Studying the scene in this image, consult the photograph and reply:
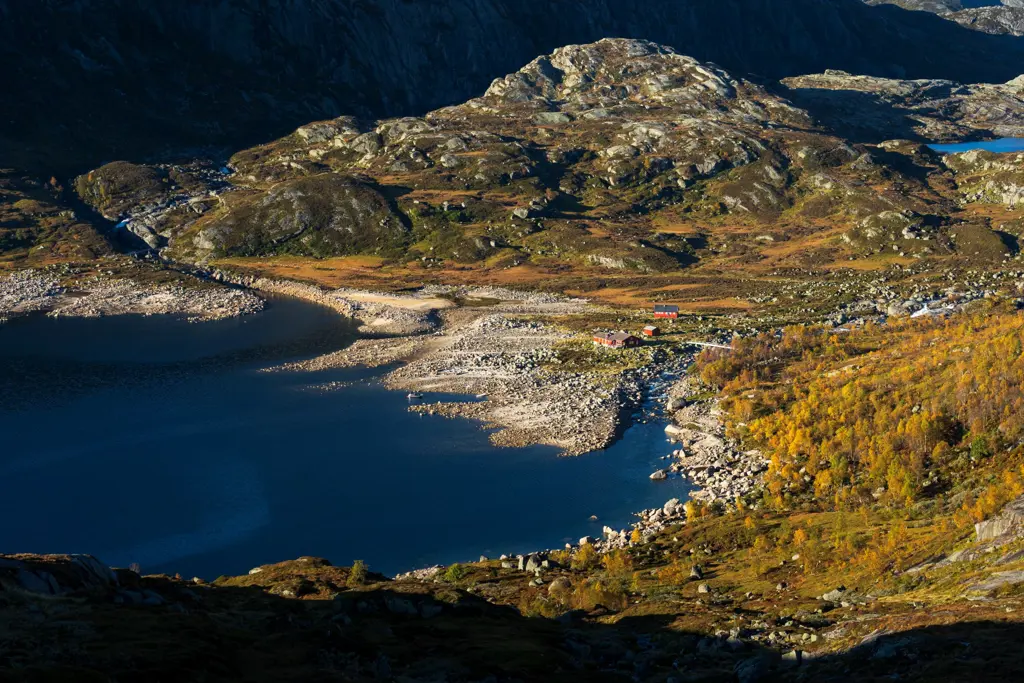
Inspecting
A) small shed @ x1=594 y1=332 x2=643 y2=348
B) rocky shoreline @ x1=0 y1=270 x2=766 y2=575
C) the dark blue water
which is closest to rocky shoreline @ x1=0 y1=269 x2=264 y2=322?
rocky shoreline @ x1=0 y1=270 x2=766 y2=575

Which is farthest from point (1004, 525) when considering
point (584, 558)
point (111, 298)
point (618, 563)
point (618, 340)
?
point (111, 298)

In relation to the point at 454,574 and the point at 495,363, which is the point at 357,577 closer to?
the point at 454,574

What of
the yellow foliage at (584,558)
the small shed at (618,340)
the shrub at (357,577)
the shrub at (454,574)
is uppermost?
the shrub at (357,577)

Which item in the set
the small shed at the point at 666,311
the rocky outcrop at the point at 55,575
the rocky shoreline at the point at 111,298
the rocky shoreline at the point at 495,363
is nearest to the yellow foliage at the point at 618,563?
the rocky shoreline at the point at 495,363

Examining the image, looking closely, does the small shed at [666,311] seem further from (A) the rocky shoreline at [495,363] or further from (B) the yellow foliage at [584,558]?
(B) the yellow foliage at [584,558]

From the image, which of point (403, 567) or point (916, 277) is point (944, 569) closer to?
point (403, 567)
